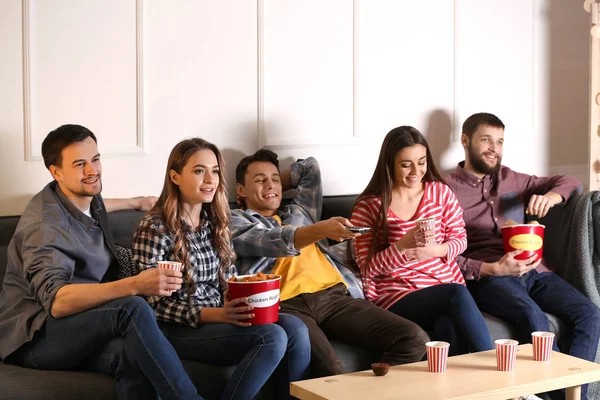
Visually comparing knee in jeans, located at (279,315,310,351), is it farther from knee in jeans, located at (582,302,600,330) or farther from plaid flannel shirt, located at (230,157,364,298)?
knee in jeans, located at (582,302,600,330)

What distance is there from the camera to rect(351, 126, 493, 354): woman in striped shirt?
123 inches

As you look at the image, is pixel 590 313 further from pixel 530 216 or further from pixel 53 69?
pixel 53 69

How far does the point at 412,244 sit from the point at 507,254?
50cm

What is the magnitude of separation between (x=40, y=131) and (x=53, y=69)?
24cm

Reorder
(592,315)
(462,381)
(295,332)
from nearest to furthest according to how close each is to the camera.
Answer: (462,381) → (295,332) → (592,315)

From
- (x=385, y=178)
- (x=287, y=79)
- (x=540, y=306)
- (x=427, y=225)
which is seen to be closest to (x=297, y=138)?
(x=287, y=79)

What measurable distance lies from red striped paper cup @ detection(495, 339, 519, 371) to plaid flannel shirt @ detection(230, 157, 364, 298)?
82 cm

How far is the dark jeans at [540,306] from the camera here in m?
3.29

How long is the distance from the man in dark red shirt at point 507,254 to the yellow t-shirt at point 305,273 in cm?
61

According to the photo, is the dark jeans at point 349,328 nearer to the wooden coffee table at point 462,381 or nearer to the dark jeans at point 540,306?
the wooden coffee table at point 462,381

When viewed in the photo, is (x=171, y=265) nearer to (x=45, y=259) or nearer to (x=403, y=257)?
(x=45, y=259)

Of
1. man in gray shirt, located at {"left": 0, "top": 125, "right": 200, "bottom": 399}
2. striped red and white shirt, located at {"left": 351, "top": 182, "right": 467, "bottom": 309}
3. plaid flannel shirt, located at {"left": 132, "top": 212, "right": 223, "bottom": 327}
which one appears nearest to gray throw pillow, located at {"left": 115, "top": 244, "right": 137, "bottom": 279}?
man in gray shirt, located at {"left": 0, "top": 125, "right": 200, "bottom": 399}

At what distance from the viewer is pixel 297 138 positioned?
381 centimetres

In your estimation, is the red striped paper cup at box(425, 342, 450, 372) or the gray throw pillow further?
the gray throw pillow
